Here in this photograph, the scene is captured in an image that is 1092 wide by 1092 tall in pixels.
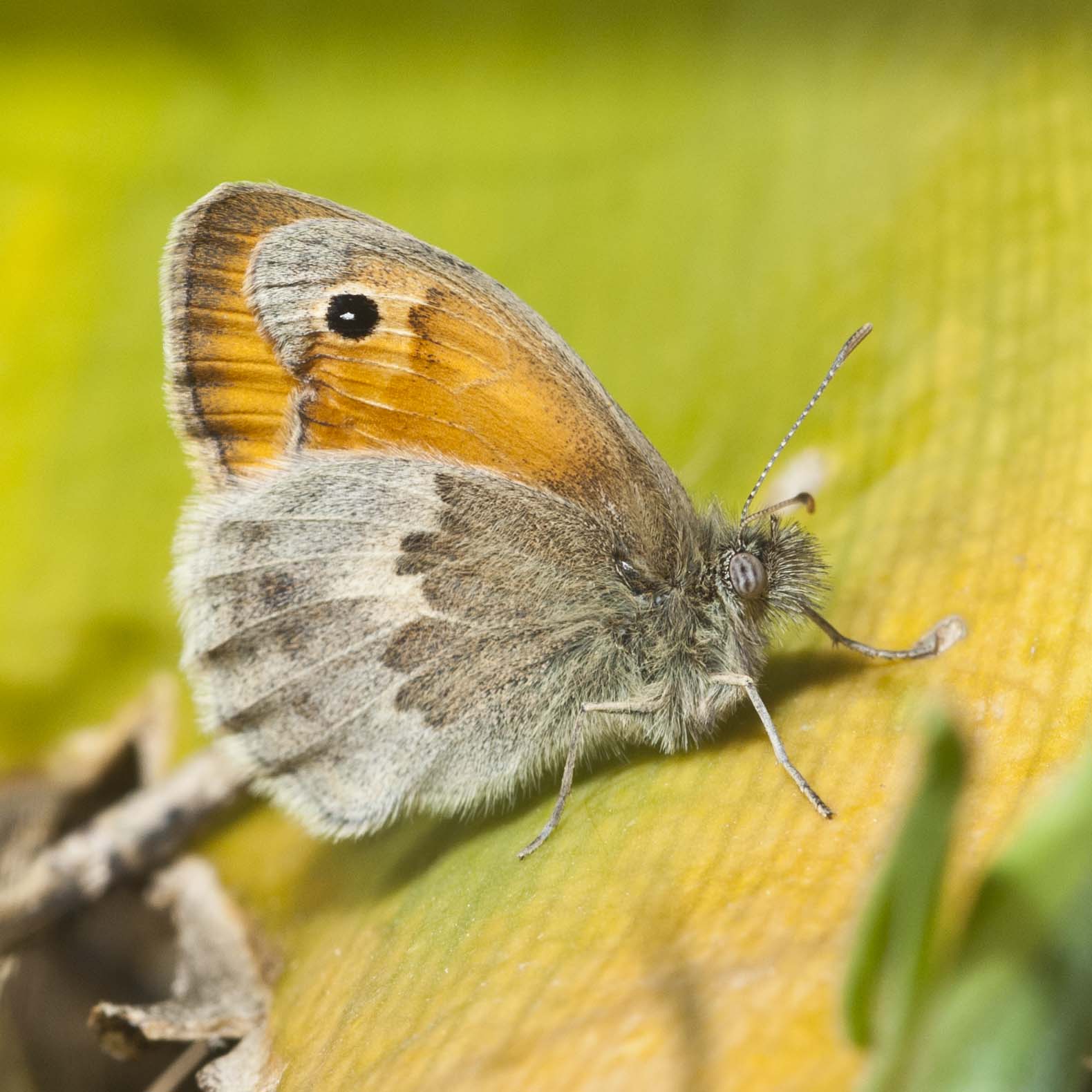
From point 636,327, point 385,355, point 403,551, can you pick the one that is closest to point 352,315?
point 385,355

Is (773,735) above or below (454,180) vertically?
below

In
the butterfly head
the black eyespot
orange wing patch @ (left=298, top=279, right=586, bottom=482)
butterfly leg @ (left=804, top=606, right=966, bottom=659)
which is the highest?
the black eyespot

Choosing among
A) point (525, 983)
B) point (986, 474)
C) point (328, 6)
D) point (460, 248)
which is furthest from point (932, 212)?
→ point (525, 983)

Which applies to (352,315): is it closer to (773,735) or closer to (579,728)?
(579,728)

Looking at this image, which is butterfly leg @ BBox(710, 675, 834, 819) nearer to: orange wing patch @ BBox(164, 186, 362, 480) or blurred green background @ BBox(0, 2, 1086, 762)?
blurred green background @ BBox(0, 2, 1086, 762)

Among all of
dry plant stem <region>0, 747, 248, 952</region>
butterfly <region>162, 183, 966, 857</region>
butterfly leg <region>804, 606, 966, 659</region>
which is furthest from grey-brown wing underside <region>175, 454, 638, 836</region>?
butterfly leg <region>804, 606, 966, 659</region>

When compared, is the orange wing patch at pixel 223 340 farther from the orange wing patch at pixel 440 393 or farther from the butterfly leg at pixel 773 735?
the butterfly leg at pixel 773 735
